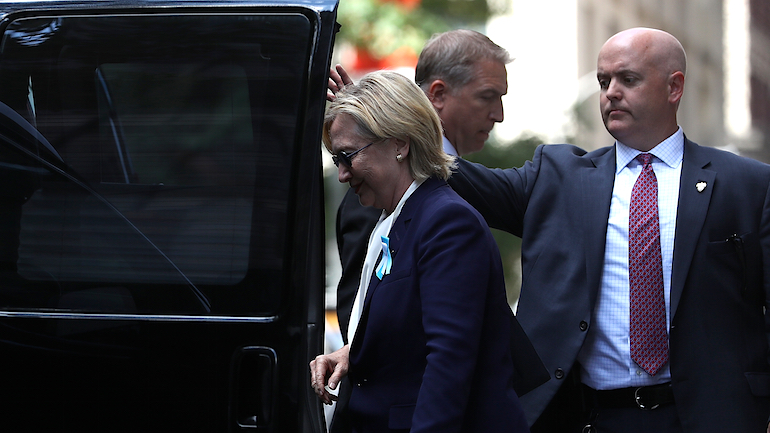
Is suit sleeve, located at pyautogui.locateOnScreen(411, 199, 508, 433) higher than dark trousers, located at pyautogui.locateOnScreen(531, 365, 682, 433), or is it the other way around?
suit sleeve, located at pyautogui.locateOnScreen(411, 199, 508, 433)

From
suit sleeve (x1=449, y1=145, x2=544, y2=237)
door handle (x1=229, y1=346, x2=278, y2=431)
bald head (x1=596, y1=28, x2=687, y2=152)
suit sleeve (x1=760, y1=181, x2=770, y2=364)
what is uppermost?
bald head (x1=596, y1=28, x2=687, y2=152)

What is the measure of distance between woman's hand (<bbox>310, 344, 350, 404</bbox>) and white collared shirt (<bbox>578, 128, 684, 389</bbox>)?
34.1 inches

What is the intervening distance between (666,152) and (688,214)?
27cm

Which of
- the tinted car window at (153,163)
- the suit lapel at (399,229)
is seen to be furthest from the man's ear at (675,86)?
the tinted car window at (153,163)

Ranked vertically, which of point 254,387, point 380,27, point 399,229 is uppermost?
point 380,27

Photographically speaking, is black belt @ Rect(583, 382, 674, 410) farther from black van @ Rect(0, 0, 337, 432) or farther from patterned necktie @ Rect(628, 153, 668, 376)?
black van @ Rect(0, 0, 337, 432)

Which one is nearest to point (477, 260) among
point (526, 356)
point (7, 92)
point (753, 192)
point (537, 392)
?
point (526, 356)

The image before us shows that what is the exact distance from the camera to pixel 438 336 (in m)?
2.07

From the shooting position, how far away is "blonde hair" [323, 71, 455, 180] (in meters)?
2.29

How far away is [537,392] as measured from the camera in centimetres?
277

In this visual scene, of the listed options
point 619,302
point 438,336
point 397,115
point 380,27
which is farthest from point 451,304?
point 380,27

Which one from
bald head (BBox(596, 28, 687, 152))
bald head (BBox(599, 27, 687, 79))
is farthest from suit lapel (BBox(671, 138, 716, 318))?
bald head (BBox(599, 27, 687, 79))

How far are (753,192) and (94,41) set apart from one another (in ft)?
6.39

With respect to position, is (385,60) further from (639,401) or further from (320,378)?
(320,378)
